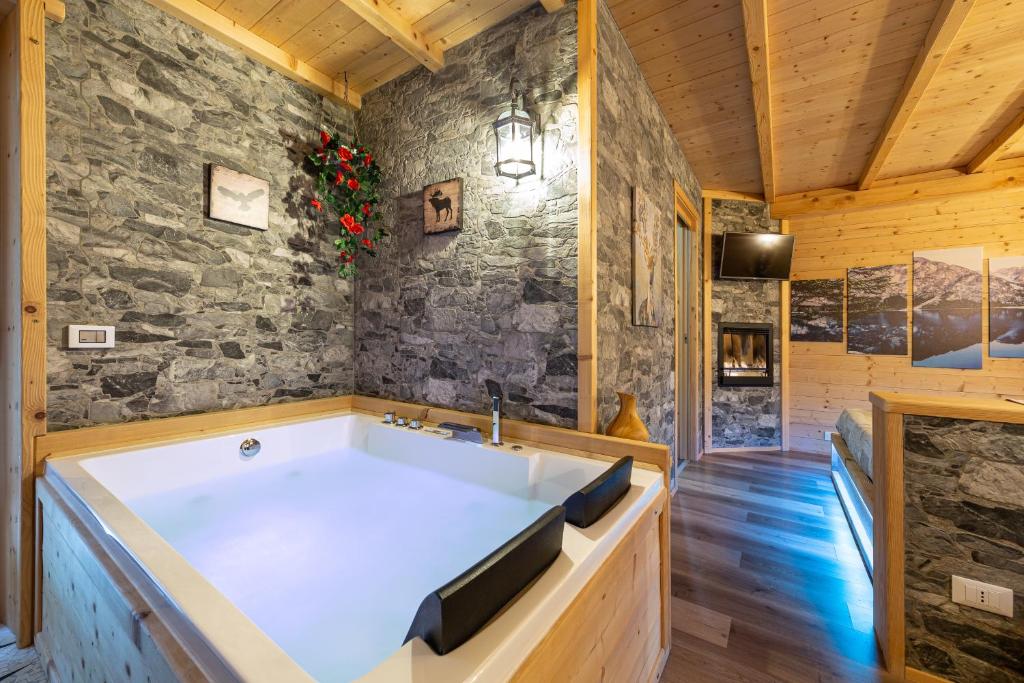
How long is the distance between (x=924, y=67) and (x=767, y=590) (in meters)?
2.97

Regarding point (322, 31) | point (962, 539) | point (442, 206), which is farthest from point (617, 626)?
point (322, 31)

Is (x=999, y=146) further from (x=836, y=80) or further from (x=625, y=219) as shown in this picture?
(x=625, y=219)

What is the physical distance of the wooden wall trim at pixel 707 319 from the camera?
440cm

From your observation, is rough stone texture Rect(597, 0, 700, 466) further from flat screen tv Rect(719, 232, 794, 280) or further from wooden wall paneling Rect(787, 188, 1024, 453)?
wooden wall paneling Rect(787, 188, 1024, 453)

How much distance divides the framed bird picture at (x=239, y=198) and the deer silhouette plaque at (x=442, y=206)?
3.05 feet

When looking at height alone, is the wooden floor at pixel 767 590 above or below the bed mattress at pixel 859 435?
below

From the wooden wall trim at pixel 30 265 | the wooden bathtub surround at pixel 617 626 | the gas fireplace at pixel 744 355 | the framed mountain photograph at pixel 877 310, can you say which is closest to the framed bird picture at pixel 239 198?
the wooden wall trim at pixel 30 265

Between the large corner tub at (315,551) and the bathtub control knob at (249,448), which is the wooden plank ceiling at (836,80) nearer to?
the large corner tub at (315,551)

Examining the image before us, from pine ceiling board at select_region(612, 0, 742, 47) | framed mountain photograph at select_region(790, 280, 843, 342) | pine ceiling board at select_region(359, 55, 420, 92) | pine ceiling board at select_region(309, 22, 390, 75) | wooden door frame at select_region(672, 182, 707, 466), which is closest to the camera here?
pine ceiling board at select_region(612, 0, 742, 47)

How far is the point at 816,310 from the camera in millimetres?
4348

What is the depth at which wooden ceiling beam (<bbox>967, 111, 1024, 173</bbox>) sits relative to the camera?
9.67 feet

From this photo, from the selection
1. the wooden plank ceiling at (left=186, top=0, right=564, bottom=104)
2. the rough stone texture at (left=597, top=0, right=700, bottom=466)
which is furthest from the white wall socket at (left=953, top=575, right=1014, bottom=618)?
the wooden plank ceiling at (left=186, top=0, right=564, bottom=104)

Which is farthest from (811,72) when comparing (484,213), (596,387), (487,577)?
(487,577)

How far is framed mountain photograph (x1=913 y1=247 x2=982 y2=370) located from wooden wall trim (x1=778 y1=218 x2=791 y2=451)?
3.41ft
